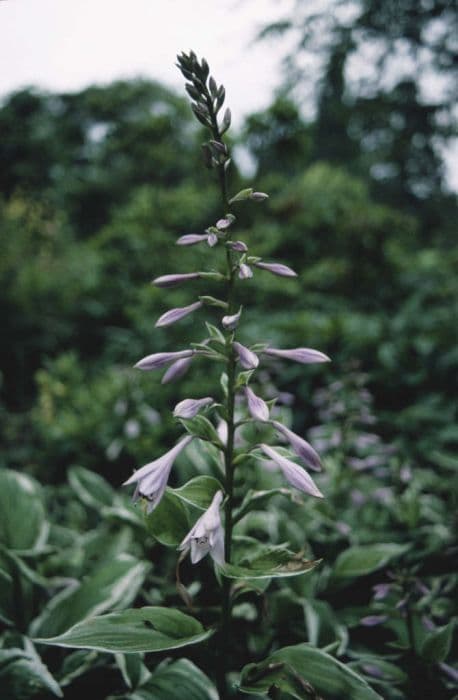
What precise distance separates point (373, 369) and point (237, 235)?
2372mm

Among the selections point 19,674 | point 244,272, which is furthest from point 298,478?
point 19,674

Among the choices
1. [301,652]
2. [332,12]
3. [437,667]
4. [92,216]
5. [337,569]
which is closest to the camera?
[301,652]

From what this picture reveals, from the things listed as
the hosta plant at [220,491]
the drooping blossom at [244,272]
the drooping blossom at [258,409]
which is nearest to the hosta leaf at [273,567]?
the hosta plant at [220,491]

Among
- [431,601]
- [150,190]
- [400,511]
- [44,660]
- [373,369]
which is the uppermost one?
[150,190]

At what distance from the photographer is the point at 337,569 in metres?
1.79

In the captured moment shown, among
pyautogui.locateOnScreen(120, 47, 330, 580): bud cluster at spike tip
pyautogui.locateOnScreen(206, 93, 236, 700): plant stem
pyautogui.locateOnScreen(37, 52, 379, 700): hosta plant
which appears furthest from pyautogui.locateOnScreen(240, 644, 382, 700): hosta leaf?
pyautogui.locateOnScreen(120, 47, 330, 580): bud cluster at spike tip

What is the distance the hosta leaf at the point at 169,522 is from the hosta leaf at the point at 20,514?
786 millimetres

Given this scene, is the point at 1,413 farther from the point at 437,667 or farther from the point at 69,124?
the point at 69,124

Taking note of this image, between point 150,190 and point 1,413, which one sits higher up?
point 150,190

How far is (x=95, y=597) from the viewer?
1.59 meters

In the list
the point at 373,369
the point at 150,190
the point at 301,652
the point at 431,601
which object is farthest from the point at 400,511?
the point at 150,190

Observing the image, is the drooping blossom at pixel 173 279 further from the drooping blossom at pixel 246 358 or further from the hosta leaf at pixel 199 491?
the hosta leaf at pixel 199 491

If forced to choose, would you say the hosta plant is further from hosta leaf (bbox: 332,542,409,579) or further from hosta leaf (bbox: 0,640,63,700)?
hosta leaf (bbox: 332,542,409,579)

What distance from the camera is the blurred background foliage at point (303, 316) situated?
7.14 ft
